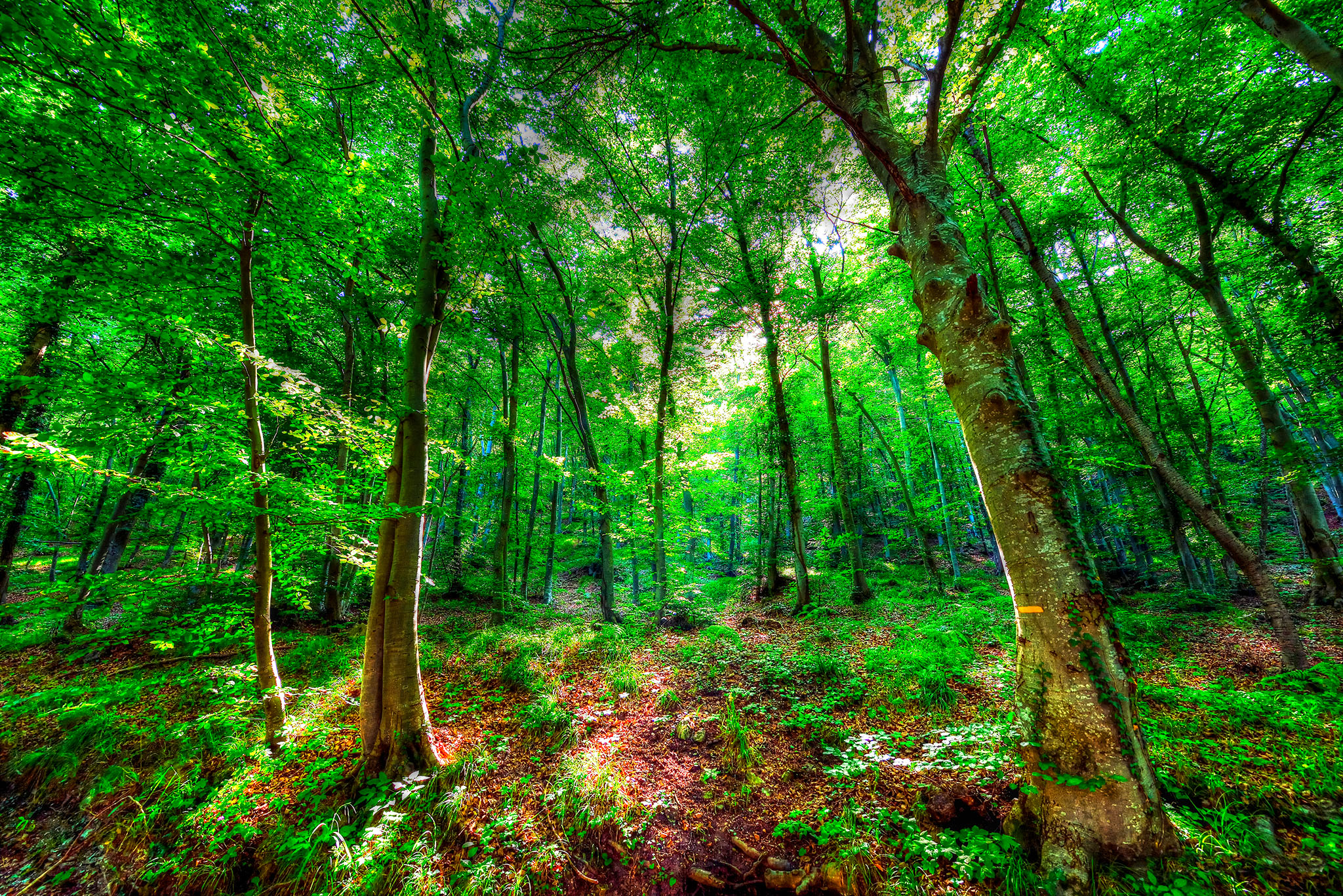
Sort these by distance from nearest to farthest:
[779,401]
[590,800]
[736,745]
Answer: [590,800]
[736,745]
[779,401]

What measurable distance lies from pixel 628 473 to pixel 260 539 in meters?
5.60

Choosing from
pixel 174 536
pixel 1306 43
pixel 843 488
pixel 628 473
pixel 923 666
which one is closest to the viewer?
pixel 1306 43

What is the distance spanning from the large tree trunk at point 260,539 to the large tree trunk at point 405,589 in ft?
3.00

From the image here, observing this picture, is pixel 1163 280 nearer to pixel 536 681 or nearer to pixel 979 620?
pixel 979 620

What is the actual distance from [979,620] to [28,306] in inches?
652

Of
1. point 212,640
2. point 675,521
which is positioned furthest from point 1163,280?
point 212,640

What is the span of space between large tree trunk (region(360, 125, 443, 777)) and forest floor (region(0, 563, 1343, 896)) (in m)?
0.34

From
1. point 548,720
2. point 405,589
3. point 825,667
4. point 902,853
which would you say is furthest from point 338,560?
point 902,853

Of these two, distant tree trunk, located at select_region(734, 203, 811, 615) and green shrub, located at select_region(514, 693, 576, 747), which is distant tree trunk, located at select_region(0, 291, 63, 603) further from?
distant tree trunk, located at select_region(734, 203, 811, 615)

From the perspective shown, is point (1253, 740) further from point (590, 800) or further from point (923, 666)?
point (590, 800)

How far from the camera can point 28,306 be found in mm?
5812

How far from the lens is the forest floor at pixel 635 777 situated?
2672mm

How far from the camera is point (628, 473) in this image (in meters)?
8.58

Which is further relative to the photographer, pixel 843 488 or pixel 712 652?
pixel 843 488
